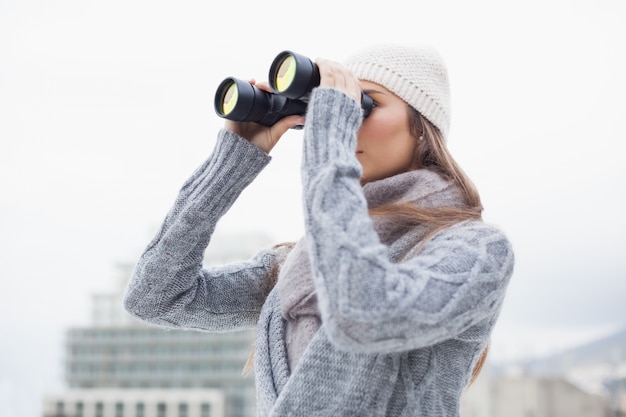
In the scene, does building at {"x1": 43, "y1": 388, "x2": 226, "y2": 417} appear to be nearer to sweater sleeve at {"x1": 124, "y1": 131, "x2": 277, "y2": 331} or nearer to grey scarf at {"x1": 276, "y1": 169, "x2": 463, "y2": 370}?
sweater sleeve at {"x1": 124, "y1": 131, "x2": 277, "y2": 331}

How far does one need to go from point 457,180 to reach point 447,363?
259 mm

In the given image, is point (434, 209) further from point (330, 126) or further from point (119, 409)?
point (119, 409)

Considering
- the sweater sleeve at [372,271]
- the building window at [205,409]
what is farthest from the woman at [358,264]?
the building window at [205,409]

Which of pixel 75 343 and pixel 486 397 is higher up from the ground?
pixel 486 397

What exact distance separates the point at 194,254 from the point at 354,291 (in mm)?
379

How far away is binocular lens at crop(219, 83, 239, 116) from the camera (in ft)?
3.50

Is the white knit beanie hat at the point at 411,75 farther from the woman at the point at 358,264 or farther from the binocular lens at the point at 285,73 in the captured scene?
the binocular lens at the point at 285,73

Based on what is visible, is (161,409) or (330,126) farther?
(161,409)

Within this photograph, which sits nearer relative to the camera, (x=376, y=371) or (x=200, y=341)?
(x=376, y=371)

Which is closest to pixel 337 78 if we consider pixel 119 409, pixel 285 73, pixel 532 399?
pixel 285 73

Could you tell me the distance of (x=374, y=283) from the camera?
30.8 inches

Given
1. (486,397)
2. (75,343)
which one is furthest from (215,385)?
(486,397)

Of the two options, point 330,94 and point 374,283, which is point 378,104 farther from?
point 374,283

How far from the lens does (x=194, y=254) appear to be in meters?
1.09
